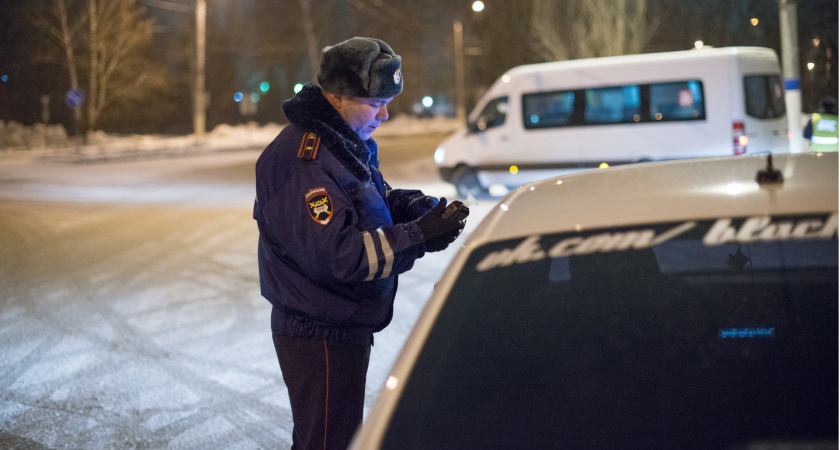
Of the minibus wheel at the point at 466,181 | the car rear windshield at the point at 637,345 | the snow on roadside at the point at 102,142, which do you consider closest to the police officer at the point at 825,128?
the minibus wheel at the point at 466,181

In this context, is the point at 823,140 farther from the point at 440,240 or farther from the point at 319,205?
the point at 319,205

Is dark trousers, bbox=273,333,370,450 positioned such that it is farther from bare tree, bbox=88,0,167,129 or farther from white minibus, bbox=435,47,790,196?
bare tree, bbox=88,0,167,129

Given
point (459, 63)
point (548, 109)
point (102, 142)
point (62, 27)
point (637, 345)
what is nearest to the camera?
point (637, 345)

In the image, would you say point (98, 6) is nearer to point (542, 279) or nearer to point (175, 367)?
point (175, 367)

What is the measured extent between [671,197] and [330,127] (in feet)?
3.43

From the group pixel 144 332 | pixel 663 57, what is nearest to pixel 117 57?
pixel 663 57

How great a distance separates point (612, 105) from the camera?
45.0ft

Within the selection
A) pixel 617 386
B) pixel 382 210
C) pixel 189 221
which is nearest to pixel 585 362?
pixel 617 386

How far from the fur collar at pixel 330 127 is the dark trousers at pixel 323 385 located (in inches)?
20.9

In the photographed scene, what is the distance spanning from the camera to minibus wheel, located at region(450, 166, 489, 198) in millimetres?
14809

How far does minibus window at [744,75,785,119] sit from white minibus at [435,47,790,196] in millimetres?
15

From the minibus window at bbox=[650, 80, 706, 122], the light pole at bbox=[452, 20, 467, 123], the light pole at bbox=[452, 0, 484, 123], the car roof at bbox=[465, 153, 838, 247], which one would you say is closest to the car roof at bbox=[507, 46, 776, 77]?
the minibus window at bbox=[650, 80, 706, 122]

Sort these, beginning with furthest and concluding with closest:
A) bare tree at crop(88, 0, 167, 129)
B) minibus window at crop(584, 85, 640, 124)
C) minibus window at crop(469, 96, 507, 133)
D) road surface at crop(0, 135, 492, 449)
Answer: bare tree at crop(88, 0, 167, 129) → minibus window at crop(469, 96, 507, 133) → minibus window at crop(584, 85, 640, 124) → road surface at crop(0, 135, 492, 449)

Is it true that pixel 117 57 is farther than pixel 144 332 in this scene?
Yes
